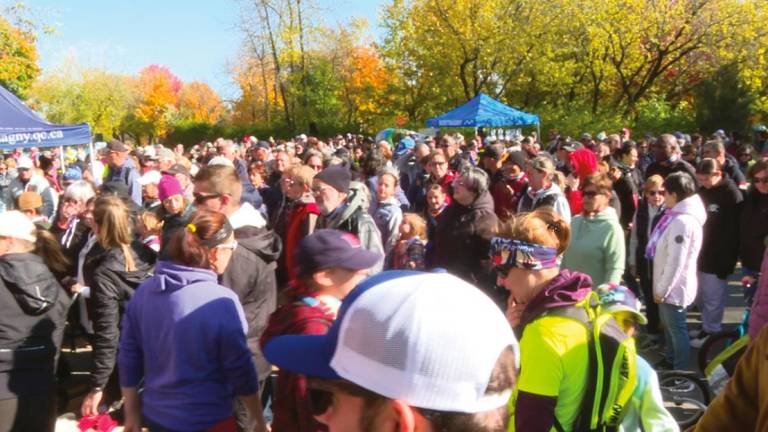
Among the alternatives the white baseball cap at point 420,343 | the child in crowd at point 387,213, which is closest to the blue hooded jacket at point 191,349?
the white baseball cap at point 420,343

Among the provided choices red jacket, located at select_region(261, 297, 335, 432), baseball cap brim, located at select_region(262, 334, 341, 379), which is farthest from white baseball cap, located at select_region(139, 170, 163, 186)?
baseball cap brim, located at select_region(262, 334, 341, 379)

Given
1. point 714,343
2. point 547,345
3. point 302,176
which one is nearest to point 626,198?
point 714,343

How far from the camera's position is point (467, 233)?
5.05 metres

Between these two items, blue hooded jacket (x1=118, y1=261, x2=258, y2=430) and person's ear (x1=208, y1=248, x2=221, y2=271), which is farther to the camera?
person's ear (x1=208, y1=248, x2=221, y2=271)

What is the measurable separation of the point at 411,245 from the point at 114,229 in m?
2.18

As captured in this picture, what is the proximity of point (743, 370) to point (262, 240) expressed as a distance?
2827mm

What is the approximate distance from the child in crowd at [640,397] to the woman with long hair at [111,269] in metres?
2.81

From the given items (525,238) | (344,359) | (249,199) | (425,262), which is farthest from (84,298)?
(344,359)

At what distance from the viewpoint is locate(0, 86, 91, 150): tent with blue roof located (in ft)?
30.8

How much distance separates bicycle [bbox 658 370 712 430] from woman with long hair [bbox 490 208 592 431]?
288 cm

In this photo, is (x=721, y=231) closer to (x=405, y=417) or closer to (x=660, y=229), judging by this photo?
(x=660, y=229)

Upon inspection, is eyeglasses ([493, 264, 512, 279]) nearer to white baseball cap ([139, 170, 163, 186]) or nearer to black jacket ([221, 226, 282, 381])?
black jacket ([221, 226, 282, 381])

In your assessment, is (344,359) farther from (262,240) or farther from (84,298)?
(84,298)

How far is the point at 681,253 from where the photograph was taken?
5078 millimetres
